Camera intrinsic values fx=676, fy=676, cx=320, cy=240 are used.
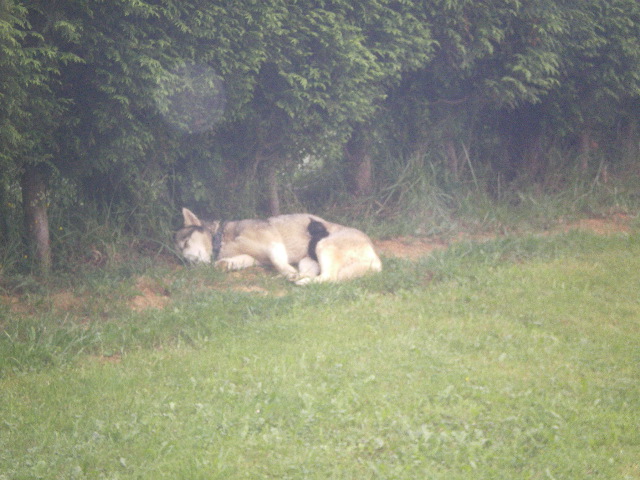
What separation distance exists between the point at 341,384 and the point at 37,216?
4.62 metres

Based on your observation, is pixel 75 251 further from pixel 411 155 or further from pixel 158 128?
pixel 411 155

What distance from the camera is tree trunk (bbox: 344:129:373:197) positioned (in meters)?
12.3

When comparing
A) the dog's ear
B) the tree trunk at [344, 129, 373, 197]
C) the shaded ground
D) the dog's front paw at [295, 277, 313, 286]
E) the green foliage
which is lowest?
the dog's front paw at [295, 277, 313, 286]

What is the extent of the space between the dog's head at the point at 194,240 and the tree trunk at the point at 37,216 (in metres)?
1.98

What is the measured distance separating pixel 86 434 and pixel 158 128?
16.2 ft

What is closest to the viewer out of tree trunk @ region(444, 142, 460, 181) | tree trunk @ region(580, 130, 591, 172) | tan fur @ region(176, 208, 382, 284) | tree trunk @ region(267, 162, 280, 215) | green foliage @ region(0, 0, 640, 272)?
green foliage @ region(0, 0, 640, 272)

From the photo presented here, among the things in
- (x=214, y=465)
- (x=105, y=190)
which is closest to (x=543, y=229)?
(x=105, y=190)

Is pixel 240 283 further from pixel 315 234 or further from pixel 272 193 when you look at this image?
pixel 272 193

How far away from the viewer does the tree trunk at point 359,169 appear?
12.3m

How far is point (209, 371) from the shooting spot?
5680 mm

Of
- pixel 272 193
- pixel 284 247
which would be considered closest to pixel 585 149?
pixel 272 193

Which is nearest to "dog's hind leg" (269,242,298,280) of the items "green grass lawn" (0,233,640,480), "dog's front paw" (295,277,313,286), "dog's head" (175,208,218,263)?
"dog's front paw" (295,277,313,286)

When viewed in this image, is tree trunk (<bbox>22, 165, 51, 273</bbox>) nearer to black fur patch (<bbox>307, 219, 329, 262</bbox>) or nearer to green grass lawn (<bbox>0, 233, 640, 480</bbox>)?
green grass lawn (<bbox>0, 233, 640, 480</bbox>)

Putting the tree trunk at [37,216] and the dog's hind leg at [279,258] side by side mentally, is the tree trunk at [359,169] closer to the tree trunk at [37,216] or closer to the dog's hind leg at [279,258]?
the dog's hind leg at [279,258]
